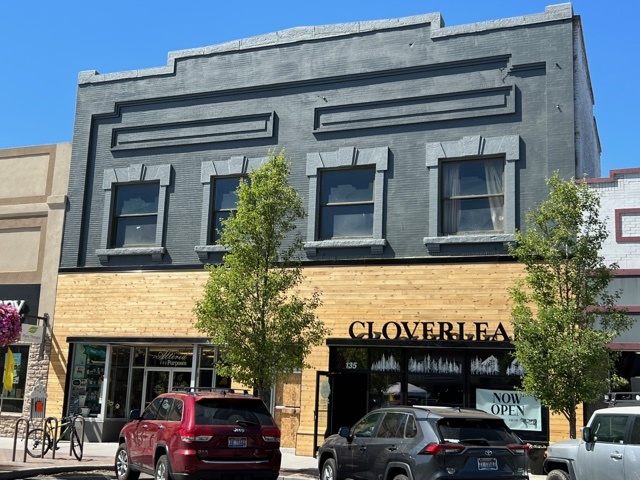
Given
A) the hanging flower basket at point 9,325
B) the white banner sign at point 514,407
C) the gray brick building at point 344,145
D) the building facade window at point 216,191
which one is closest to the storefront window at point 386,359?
the gray brick building at point 344,145

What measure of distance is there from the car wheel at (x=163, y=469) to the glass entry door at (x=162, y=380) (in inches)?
361

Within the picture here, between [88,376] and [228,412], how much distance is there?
444 inches

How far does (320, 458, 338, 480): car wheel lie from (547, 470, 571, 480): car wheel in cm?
340

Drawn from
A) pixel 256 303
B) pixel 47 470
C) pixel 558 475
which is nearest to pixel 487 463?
pixel 558 475

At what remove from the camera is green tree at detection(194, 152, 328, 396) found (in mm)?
15812

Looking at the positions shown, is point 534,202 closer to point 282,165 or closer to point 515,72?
point 515,72

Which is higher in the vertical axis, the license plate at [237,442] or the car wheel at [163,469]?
the license plate at [237,442]

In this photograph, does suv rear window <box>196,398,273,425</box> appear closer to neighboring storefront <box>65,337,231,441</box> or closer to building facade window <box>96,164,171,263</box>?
neighboring storefront <box>65,337,231,441</box>

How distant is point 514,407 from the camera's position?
17.4 m

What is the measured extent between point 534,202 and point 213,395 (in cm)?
938

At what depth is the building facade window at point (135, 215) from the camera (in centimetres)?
2219

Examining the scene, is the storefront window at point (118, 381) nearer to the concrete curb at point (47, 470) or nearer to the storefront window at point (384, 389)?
the concrete curb at point (47, 470)

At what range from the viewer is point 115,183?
22703 mm

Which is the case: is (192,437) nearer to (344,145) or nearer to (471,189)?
(471,189)
